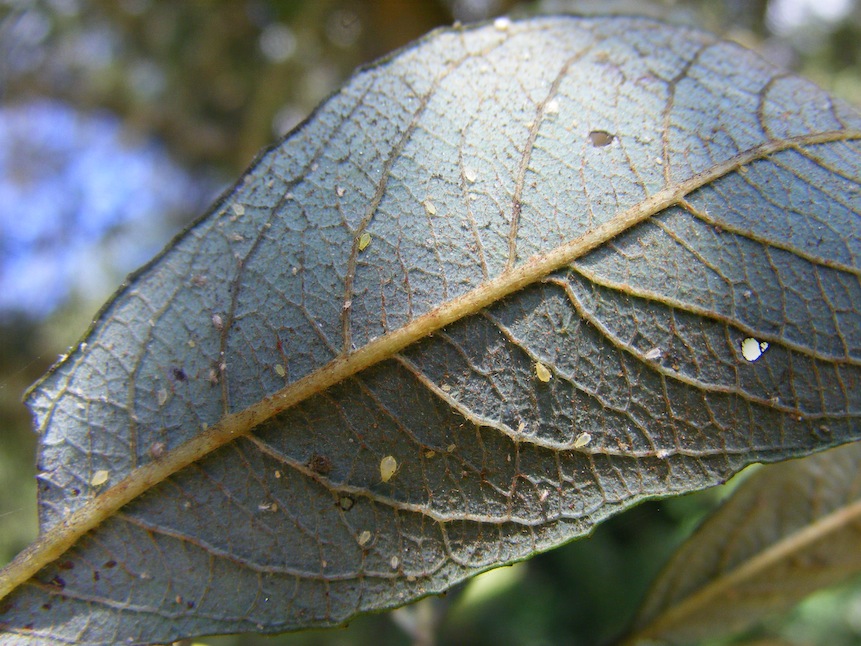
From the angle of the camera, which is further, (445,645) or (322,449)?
(445,645)

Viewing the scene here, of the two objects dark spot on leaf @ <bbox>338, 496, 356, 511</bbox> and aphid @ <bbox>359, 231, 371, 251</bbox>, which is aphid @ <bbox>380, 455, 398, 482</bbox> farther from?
aphid @ <bbox>359, 231, 371, 251</bbox>

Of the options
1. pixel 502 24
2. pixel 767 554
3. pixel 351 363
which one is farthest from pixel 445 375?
pixel 767 554

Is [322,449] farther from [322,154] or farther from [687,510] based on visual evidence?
[687,510]

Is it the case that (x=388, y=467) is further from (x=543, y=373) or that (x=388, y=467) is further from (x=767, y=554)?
(x=767, y=554)

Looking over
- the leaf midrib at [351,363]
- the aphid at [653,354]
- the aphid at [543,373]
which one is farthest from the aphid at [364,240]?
the aphid at [653,354]

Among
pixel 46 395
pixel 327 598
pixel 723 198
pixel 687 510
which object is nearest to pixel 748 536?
pixel 687 510

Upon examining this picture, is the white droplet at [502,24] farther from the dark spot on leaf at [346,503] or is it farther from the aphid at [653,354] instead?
the dark spot on leaf at [346,503]
